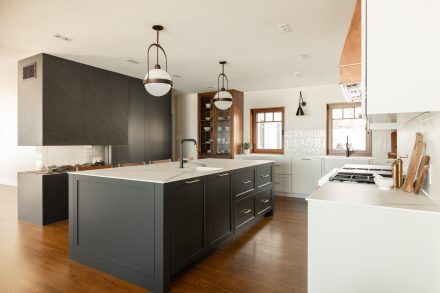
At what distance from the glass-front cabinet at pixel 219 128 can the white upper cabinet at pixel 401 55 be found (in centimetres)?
528

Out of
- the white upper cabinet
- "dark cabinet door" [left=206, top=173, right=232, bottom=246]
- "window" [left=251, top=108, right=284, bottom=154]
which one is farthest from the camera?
"window" [left=251, top=108, right=284, bottom=154]

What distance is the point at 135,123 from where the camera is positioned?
575 centimetres

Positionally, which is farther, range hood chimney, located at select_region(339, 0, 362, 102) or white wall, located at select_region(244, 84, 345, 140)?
white wall, located at select_region(244, 84, 345, 140)

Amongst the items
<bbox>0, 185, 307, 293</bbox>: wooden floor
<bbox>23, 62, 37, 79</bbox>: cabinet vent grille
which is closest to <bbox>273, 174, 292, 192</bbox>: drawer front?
<bbox>0, 185, 307, 293</bbox>: wooden floor

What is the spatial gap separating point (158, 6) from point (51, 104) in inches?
102

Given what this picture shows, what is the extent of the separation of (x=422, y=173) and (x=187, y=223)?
183cm

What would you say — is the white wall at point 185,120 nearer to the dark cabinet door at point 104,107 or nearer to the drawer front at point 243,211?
the dark cabinet door at point 104,107

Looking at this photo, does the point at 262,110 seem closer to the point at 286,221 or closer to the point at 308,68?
the point at 308,68

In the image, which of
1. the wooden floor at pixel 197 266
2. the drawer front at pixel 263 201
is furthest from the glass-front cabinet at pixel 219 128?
the wooden floor at pixel 197 266

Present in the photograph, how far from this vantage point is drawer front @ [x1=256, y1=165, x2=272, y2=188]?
13.0ft

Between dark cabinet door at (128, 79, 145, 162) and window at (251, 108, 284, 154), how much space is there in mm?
2780

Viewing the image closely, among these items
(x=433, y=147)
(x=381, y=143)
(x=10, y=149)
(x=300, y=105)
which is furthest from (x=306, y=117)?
(x=10, y=149)

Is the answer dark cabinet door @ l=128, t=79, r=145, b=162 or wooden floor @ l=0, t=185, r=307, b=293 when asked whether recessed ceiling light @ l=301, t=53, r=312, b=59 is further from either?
dark cabinet door @ l=128, t=79, r=145, b=162

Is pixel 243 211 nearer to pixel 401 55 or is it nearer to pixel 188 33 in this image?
pixel 188 33
